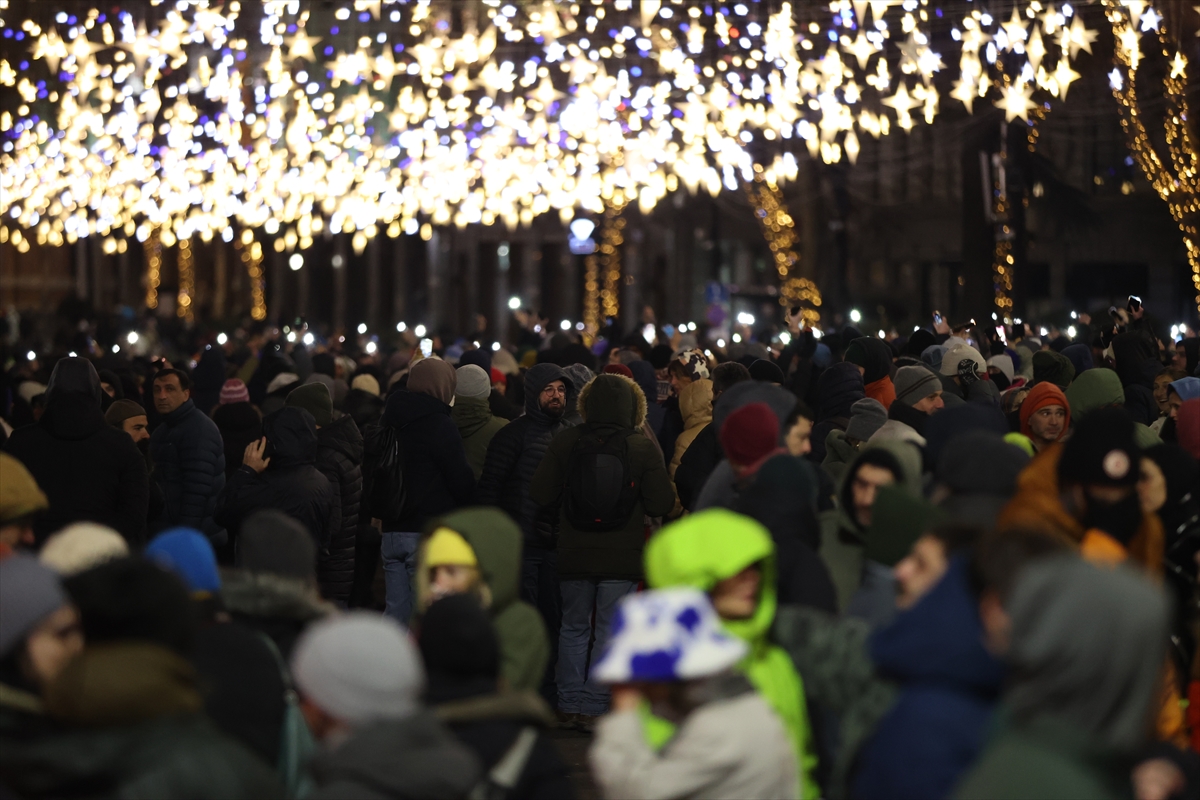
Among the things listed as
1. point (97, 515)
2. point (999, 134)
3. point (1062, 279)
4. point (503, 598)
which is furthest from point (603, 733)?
point (1062, 279)

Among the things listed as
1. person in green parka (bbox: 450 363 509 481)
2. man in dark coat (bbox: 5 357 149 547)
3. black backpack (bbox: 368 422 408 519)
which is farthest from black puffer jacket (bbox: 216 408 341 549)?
person in green parka (bbox: 450 363 509 481)

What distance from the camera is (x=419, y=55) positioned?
1914 centimetres

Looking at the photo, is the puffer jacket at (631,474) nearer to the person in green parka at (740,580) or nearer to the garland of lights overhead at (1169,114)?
the person in green parka at (740,580)

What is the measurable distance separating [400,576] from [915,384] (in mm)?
2907

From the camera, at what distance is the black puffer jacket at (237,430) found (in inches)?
440

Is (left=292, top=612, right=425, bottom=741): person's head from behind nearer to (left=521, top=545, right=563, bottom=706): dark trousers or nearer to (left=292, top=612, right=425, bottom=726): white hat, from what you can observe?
(left=292, top=612, right=425, bottom=726): white hat

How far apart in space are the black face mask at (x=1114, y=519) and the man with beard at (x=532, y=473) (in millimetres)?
4088

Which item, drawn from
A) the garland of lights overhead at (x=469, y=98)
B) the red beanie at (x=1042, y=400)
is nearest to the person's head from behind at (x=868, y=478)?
the red beanie at (x=1042, y=400)

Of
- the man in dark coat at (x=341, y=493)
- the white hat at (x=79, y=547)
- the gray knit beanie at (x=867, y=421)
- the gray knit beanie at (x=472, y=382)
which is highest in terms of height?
the gray knit beanie at (x=472, y=382)

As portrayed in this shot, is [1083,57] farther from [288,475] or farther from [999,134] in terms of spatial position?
[288,475]

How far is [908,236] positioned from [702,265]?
6.87 metres

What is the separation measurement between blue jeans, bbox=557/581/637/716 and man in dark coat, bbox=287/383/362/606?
1312 mm

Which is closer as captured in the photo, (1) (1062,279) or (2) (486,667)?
(2) (486,667)

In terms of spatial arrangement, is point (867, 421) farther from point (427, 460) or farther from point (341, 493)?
point (341, 493)
